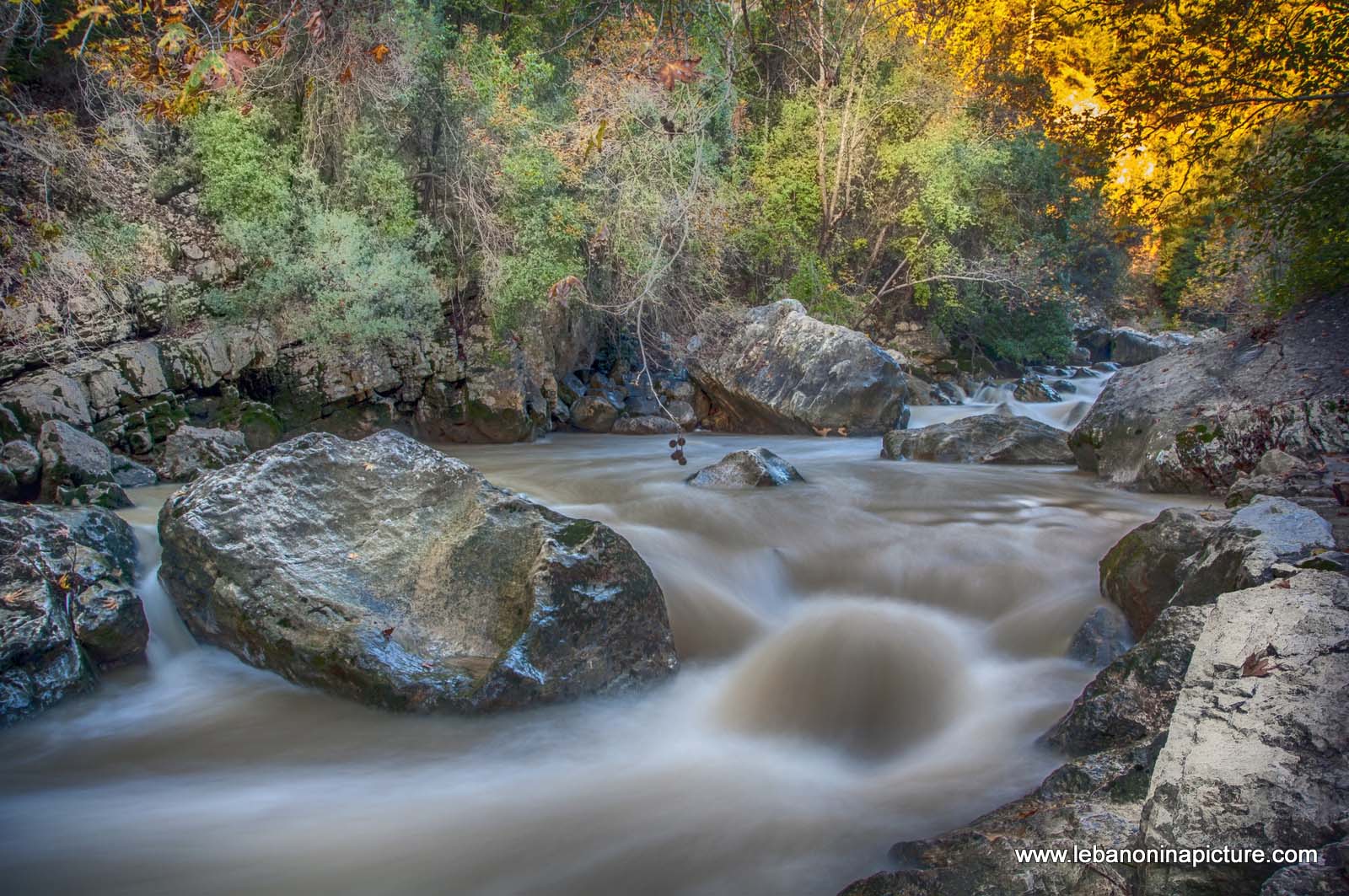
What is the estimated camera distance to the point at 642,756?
388 cm

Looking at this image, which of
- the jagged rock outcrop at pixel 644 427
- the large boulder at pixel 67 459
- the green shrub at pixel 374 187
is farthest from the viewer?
the jagged rock outcrop at pixel 644 427

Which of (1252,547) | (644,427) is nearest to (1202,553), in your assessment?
(1252,547)

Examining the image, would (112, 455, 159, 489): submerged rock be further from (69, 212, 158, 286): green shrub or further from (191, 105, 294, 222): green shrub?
(191, 105, 294, 222): green shrub

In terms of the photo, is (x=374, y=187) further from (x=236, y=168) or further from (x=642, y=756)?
(x=642, y=756)

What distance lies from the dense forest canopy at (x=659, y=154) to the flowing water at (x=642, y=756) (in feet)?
9.45

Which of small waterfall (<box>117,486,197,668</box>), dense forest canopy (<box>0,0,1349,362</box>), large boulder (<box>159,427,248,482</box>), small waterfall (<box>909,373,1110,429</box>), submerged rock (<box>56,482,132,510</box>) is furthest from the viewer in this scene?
small waterfall (<box>909,373,1110,429</box>)

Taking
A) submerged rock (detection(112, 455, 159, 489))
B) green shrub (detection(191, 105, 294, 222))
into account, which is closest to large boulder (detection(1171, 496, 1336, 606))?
submerged rock (detection(112, 455, 159, 489))

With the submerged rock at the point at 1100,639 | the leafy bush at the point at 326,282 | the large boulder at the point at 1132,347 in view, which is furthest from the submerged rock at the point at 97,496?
the large boulder at the point at 1132,347

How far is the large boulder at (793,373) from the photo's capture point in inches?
472

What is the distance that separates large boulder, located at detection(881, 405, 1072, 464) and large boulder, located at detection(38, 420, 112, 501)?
839cm

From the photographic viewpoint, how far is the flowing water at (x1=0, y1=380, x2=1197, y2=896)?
2.96 m

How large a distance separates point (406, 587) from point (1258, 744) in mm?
3867

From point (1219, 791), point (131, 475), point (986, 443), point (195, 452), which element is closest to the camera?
point (1219, 791)

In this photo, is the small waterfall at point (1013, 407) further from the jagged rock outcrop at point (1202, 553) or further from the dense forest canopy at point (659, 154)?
the jagged rock outcrop at point (1202, 553)
